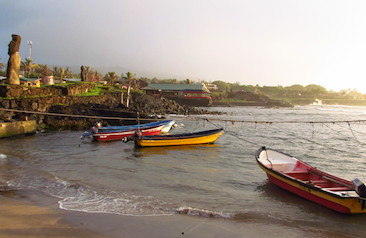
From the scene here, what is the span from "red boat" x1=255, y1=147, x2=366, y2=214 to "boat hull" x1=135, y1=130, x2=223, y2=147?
844cm

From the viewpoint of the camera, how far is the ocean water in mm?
9531

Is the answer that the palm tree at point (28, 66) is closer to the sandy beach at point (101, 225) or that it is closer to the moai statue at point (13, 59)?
the moai statue at point (13, 59)

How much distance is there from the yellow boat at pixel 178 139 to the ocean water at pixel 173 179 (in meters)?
0.49

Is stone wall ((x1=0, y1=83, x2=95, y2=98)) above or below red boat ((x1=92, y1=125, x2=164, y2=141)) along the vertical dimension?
above

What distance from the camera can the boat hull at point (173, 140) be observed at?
69.6 ft

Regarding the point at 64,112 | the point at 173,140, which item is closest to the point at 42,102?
the point at 64,112

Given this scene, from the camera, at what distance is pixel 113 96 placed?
4616 cm

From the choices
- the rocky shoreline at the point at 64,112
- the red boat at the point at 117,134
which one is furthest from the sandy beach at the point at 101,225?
the rocky shoreline at the point at 64,112

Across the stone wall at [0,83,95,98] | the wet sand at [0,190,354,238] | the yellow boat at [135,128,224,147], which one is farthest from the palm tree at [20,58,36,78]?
the wet sand at [0,190,354,238]

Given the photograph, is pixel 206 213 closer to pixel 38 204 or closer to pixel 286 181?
pixel 286 181

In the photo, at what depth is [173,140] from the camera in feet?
71.4

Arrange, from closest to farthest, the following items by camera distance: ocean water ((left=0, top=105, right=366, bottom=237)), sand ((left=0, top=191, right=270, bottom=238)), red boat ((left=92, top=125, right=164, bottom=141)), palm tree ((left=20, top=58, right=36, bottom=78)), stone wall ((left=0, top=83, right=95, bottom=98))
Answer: sand ((left=0, top=191, right=270, bottom=238)) < ocean water ((left=0, top=105, right=366, bottom=237)) < red boat ((left=92, top=125, right=164, bottom=141)) < stone wall ((left=0, top=83, right=95, bottom=98)) < palm tree ((left=20, top=58, right=36, bottom=78))

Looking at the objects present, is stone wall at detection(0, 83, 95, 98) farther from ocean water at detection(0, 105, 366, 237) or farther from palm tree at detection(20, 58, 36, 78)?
palm tree at detection(20, 58, 36, 78)

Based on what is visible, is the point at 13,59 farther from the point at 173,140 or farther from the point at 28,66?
the point at 28,66
